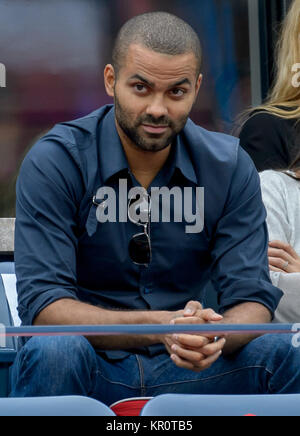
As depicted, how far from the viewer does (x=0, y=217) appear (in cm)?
390

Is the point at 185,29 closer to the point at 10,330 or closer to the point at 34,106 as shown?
the point at 10,330

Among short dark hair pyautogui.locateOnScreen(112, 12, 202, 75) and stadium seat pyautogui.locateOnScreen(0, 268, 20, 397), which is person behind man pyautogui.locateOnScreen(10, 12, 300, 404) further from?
stadium seat pyautogui.locateOnScreen(0, 268, 20, 397)

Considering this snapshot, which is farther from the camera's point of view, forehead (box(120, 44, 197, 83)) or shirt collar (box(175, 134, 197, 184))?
shirt collar (box(175, 134, 197, 184))

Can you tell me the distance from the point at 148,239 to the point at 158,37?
0.54 metres

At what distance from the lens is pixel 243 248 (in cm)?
249

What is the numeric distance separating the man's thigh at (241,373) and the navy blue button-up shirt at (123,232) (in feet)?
0.56

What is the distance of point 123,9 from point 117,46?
4.96 ft

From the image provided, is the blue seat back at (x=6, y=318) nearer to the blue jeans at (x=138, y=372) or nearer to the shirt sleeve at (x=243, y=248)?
the blue jeans at (x=138, y=372)

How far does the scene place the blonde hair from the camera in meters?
3.05

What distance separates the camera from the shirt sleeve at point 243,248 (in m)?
2.41

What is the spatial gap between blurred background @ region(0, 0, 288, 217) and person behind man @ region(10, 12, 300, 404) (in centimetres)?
137

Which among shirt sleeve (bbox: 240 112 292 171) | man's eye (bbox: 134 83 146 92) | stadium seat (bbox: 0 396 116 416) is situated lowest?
stadium seat (bbox: 0 396 116 416)


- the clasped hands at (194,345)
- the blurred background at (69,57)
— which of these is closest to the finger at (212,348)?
the clasped hands at (194,345)

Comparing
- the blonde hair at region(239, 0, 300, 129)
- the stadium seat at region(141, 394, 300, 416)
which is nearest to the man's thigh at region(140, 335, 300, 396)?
the stadium seat at region(141, 394, 300, 416)
